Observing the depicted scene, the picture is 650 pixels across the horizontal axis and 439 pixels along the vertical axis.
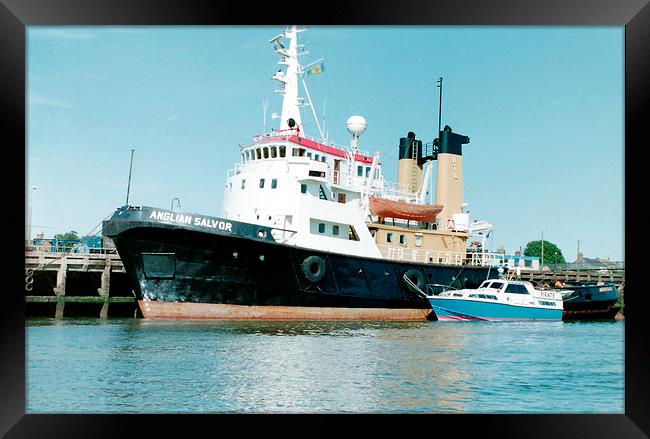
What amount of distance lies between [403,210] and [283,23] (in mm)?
11596

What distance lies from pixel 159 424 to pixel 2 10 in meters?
3.35

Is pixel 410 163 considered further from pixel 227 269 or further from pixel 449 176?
pixel 227 269

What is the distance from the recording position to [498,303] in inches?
644

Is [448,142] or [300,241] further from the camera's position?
[448,142]

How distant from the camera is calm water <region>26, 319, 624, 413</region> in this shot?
22.7 feet

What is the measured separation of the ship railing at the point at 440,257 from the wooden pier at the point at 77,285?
611cm

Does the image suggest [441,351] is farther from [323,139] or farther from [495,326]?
[323,139]

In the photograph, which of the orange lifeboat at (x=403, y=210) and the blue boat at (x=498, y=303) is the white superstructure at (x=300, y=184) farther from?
the blue boat at (x=498, y=303)

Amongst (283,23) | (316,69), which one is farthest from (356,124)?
(283,23)

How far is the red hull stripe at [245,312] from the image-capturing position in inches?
504

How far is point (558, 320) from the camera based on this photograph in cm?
1766

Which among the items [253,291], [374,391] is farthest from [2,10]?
[253,291]

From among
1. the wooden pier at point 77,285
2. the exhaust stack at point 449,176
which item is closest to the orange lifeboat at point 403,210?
the exhaust stack at point 449,176

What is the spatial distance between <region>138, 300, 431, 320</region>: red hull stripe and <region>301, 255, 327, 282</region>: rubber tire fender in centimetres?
62
